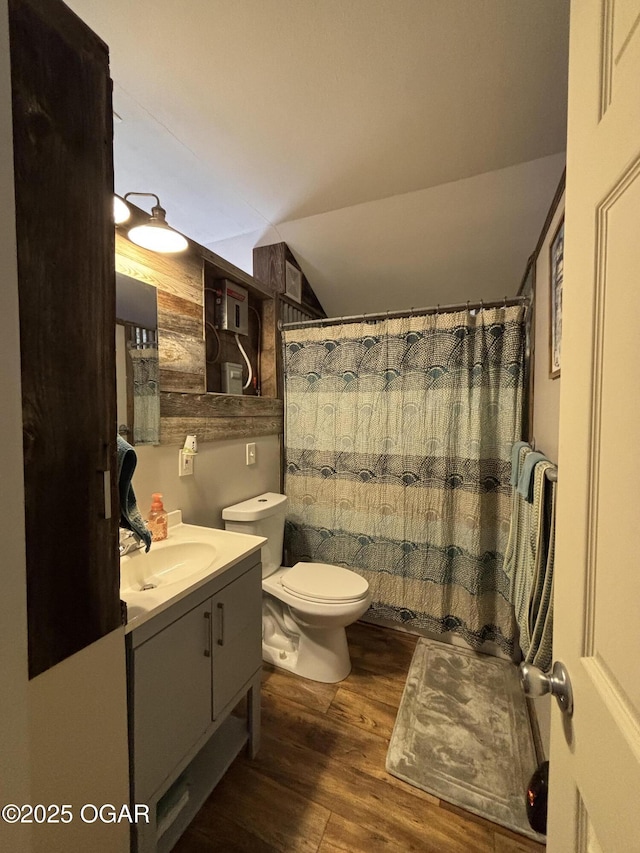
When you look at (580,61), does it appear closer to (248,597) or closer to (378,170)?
(378,170)

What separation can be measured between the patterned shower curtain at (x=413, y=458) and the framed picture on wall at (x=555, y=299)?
1.52 ft

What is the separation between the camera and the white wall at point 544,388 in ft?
4.01

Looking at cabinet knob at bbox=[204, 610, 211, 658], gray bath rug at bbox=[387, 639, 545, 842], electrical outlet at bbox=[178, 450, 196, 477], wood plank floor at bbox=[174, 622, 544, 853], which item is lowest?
wood plank floor at bbox=[174, 622, 544, 853]

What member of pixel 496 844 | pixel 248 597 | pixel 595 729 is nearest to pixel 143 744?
pixel 248 597

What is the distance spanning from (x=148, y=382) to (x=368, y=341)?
126 cm

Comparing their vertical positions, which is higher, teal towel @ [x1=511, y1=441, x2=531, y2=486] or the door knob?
teal towel @ [x1=511, y1=441, x2=531, y2=486]

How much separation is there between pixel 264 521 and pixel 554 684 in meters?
1.50

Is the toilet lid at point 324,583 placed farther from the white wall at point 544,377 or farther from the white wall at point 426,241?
the white wall at point 426,241

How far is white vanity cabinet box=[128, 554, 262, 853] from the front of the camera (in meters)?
0.85

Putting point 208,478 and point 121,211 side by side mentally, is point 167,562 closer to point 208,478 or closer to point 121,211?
point 208,478

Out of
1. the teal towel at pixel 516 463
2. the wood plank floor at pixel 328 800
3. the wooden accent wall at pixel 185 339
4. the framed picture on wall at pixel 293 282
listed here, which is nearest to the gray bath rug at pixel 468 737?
the wood plank floor at pixel 328 800

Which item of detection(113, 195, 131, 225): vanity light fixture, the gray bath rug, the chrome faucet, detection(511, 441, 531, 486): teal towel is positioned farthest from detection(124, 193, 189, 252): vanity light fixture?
the gray bath rug

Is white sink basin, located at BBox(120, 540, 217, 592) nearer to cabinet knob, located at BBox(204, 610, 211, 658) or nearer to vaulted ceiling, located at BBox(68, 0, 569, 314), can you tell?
cabinet knob, located at BBox(204, 610, 211, 658)

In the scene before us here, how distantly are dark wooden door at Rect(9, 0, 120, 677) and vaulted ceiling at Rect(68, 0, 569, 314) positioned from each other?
0.61 meters
